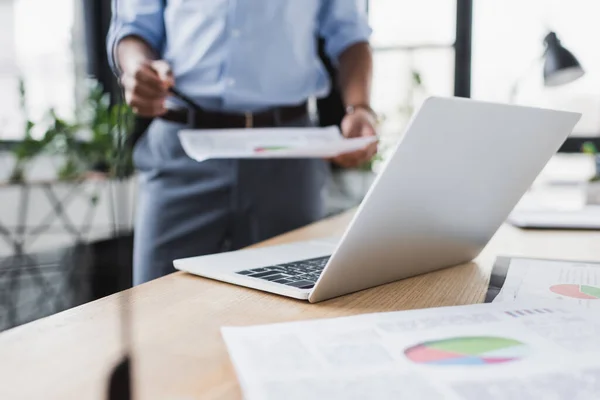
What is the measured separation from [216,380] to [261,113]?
0.96 m

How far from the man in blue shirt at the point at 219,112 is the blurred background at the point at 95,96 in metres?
1.94

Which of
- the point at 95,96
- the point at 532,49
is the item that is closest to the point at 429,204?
the point at 532,49

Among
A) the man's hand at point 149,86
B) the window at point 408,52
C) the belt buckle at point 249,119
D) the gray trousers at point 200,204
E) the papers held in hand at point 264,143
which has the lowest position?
the gray trousers at point 200,204

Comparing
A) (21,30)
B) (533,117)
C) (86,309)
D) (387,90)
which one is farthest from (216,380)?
(21,30)

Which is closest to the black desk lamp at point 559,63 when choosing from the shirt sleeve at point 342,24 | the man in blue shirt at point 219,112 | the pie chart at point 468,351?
the shirt sleeve at point 342,24

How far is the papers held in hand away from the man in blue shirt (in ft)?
0.51

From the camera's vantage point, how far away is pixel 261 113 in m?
1.33

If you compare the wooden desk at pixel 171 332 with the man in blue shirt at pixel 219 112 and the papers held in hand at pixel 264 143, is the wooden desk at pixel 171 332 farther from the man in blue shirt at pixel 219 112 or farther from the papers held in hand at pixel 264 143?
the man in blue shirt at pixel 219 112

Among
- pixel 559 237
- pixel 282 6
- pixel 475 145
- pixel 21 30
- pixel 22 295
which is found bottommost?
pixel 22 295

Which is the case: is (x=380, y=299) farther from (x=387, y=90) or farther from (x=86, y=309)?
(x=387, y=90)

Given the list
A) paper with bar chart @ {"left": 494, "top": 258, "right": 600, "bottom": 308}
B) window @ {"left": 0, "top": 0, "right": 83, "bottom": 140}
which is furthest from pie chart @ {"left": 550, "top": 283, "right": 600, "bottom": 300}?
window @ {"left": 0, "top": 0, "right": 83, "bottom": 140}

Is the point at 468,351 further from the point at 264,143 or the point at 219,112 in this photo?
the point at 219,112

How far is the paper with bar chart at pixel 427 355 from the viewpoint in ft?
1.24

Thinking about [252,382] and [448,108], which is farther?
[448,108]
